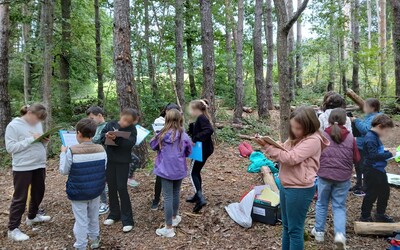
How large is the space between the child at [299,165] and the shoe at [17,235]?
3.43 metres

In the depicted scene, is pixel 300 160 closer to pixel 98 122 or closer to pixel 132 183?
pixel 98 122

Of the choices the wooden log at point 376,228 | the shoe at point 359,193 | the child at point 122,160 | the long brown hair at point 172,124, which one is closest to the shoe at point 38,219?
the child at point 122,160

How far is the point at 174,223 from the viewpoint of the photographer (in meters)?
4.44

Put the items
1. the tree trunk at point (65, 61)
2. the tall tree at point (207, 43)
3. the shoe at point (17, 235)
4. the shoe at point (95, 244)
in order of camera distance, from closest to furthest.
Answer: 1. the shoe at point (95, 244)
2. the shoe at point (17, 235)
3. the tall tree at point (207, 43)
4. the tree trunk at point (65, 61)

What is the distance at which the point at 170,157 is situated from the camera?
13.5ft

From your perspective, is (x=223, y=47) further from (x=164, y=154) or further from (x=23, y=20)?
(x=164, y=154)

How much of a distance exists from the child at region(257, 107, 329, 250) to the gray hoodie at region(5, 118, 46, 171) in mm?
3085

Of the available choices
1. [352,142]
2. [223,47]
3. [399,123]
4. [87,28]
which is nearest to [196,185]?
[352,142]

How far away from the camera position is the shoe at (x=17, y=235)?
4.17 meters

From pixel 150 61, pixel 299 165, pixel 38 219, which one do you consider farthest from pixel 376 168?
pixel 150 61

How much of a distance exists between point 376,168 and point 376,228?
2.69 ft

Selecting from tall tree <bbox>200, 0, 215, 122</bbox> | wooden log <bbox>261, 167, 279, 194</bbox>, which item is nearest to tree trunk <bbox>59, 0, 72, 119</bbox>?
tall tree <bbox>200, 0, 215, 122</bbox>

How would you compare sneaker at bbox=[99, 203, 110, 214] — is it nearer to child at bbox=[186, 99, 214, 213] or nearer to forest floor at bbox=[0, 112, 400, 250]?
forest floor at bbox=[0, 112, 400, 250]

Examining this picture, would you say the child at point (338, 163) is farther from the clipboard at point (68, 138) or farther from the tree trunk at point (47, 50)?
the tree trunk at point (47, 50)
